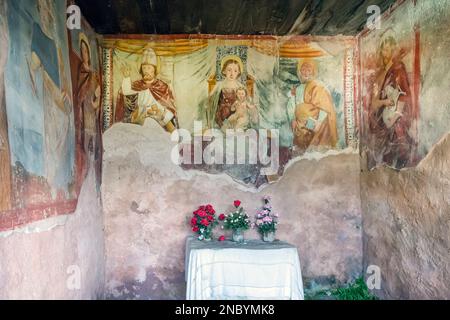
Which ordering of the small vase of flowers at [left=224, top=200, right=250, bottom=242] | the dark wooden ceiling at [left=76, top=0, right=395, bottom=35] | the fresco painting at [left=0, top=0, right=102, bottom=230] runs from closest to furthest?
1. the fresco painting at [left=0, top=0, right=102, bottom=230]
2. the dark wooden ceiling at [left=76, top=0, right=395, bottom=35]
3. the small vase of flowers at [left=224, top=200, right=250, bottom=242]

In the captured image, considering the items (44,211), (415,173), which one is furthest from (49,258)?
(415,173)

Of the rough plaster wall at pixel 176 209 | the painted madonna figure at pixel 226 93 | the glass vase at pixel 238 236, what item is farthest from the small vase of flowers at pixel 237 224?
the painted madonna figure at pixel 226 93

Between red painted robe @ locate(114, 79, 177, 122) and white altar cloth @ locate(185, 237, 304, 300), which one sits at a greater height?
red painted robe @ locate(114, 79, 177, 122)

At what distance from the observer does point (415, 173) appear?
12.8 feet

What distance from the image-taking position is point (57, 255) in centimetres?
341

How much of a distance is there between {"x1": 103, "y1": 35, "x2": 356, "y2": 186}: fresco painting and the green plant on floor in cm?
169

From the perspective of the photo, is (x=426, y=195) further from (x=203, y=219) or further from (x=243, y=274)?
(x=203, y=219)

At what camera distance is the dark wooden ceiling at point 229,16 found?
433 centimetres

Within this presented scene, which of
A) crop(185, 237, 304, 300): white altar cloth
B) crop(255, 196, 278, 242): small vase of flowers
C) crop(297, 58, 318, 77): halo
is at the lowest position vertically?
crop(185, 237, 304, 300): white altar cloth

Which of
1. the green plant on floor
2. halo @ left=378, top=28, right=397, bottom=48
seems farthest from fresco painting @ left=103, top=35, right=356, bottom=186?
the green plant on floor

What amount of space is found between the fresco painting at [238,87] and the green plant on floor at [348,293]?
169cm

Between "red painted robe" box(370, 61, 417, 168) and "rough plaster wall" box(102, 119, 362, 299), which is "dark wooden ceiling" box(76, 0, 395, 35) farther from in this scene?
"rough plaster wall" box(102, 119, 362, 299)

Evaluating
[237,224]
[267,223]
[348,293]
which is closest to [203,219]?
[237,224]

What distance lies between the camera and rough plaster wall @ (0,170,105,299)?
2553mm
